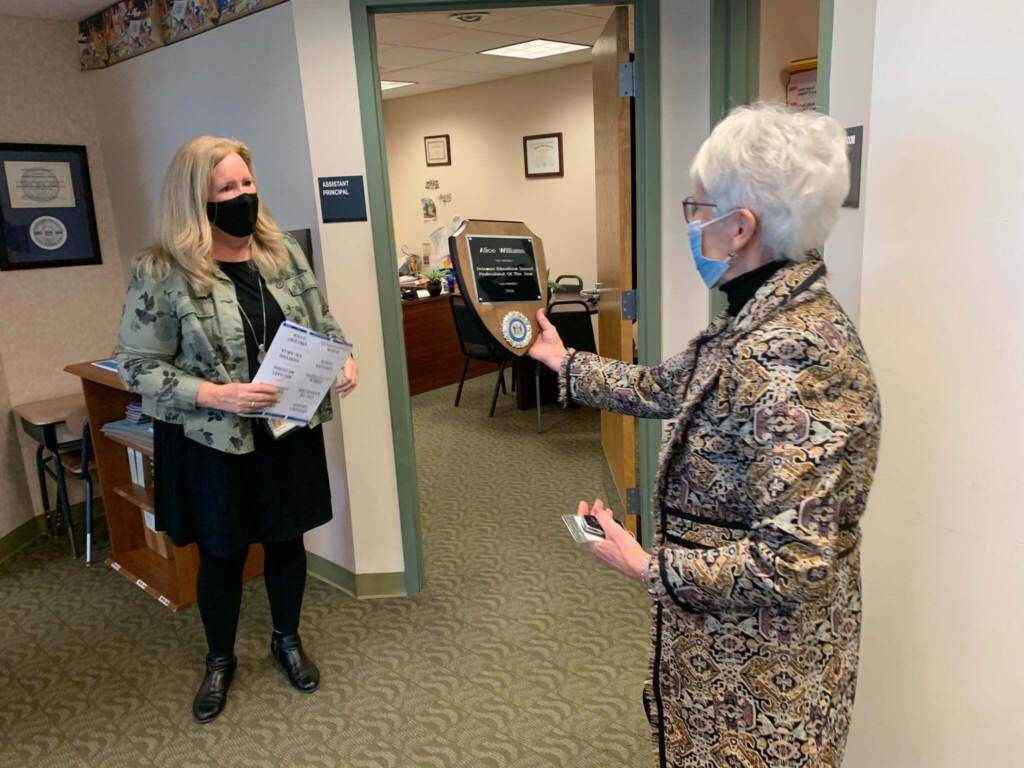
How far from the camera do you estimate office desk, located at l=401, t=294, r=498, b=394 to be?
5473mm

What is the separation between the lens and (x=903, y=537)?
4.30ft

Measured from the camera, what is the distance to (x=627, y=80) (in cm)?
246

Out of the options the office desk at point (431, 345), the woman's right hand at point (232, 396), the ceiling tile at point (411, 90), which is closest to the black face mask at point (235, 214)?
the woman's right hand at point (232, 396)

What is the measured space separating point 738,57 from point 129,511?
2867 mm

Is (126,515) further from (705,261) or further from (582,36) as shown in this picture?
(582,36)

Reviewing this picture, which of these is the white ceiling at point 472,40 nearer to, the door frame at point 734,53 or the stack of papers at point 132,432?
the door frame at point 734,53

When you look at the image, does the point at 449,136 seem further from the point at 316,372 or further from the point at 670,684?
the point at 670,684

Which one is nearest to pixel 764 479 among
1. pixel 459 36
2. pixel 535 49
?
pixel 459 36

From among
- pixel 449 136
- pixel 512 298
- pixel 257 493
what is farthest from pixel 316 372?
pixel 449 136

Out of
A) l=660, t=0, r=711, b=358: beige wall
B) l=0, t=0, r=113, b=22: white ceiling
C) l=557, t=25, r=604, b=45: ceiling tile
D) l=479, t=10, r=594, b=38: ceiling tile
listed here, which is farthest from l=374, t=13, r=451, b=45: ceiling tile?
l=660, t=0, r=711, b=358: beige wall

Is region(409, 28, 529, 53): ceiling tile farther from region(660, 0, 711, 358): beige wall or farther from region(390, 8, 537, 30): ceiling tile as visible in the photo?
region(660, 0, 711, 358): beige wall

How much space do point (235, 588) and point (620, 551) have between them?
1.44 m

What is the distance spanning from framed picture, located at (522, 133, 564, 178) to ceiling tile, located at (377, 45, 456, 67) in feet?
3.81

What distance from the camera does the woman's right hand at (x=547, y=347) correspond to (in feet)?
4.58
